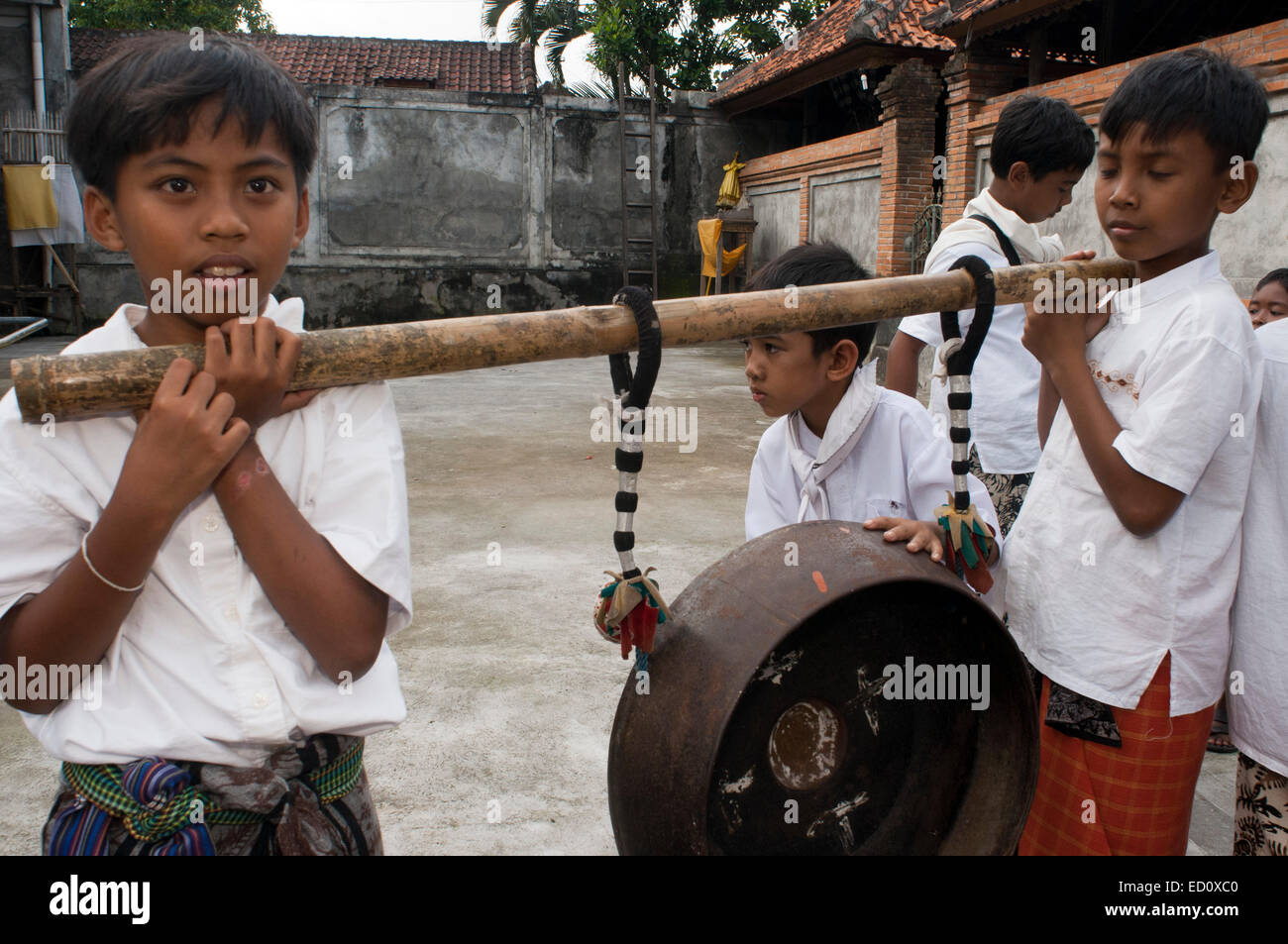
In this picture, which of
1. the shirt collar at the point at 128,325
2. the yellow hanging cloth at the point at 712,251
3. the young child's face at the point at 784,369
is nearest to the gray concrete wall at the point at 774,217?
the yellow hanging cloth at the point at 712,251

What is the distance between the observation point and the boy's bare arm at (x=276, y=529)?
3.12 feet

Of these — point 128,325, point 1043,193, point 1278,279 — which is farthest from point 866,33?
point 128,325

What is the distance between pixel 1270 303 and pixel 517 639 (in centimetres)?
264

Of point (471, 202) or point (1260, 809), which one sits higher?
point (471, 202)

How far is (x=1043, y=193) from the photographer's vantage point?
7.92 feet

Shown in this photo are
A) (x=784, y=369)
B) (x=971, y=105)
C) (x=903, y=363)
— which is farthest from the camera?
(x=971, y=105)

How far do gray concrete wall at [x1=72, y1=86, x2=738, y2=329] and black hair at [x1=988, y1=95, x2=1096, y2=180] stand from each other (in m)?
12.0

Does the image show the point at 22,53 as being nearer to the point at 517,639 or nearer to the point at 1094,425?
the point at 517,639

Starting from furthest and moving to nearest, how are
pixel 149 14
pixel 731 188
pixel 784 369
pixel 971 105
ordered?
pixel 149 14 < pixel 731 188 < pixel 971 105 < pixel 784 369

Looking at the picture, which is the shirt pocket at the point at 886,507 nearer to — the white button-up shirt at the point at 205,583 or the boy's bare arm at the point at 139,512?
the white button-up shirt at the point at 205,583

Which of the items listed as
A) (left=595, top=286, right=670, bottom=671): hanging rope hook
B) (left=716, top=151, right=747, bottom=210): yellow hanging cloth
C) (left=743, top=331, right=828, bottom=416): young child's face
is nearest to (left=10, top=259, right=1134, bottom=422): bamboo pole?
→ (left=595, top=286, right=670, bottom=671): hanging rope hook

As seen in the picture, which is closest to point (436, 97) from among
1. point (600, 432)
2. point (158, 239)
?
point (600, 432)

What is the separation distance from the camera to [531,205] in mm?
14828

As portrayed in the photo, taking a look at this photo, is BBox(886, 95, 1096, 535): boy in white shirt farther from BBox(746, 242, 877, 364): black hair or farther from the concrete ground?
the concrete ground
